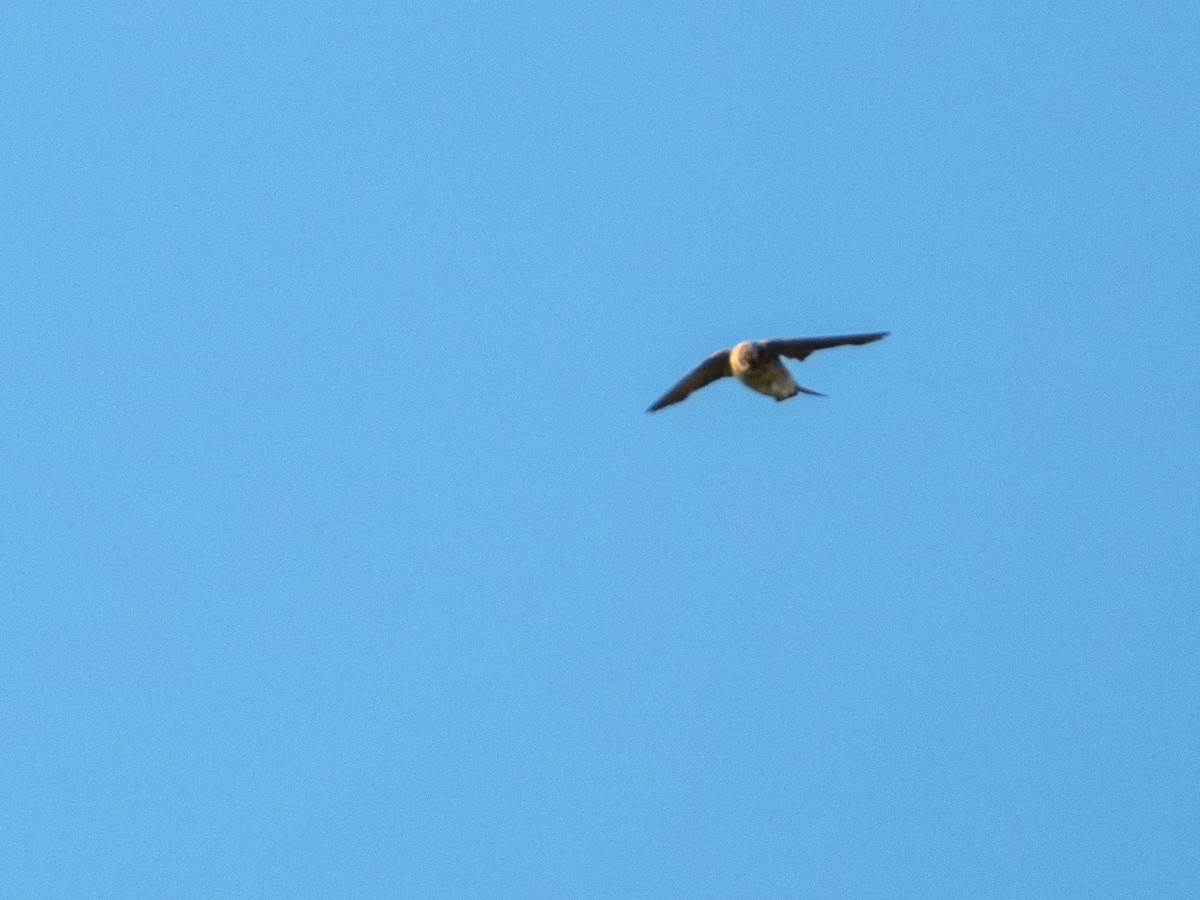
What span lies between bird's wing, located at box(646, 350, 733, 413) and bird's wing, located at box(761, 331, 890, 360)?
1.58 meters

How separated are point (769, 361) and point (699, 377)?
230 centimetres

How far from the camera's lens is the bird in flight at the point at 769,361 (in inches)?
1259

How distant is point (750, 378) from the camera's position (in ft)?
109

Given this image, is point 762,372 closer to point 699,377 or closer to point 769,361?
point 769,361

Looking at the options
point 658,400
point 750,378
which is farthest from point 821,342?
point 658,400

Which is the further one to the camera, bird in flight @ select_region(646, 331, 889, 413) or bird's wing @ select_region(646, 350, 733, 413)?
bird's wing @ select_region(646, 350, 733, 413)

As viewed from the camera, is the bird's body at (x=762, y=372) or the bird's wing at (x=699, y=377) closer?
the bird's body at (x=762, y=372)

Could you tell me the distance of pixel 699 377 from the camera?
34.8m

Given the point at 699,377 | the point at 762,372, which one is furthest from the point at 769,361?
the point at 699,377

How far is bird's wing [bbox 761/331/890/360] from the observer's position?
3167cm

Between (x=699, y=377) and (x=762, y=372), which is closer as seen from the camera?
(x=762, y=372)

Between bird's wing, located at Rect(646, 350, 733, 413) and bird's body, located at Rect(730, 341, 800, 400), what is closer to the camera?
bird's body, located at Rect(730, 341, 800, 400)

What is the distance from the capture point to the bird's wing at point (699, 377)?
112 feet

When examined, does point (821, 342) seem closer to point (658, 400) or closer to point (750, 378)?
point (750, 378)
